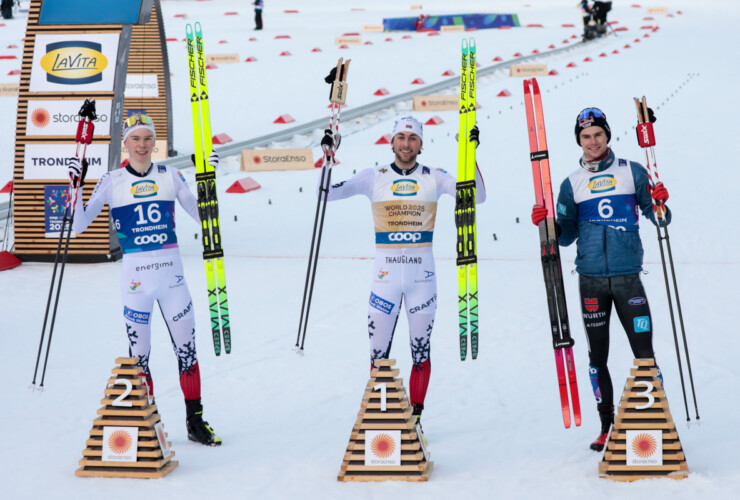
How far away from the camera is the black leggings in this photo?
16.9ft

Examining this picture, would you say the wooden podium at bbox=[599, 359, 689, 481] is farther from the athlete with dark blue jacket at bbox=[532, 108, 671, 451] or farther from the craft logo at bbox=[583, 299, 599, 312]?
the craft logo at bbox=[583, 299, 599, 312]

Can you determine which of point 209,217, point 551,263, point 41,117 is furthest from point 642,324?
point 41,117

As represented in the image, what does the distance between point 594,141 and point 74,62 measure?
747 cm

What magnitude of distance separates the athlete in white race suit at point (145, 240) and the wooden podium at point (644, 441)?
7.82ft

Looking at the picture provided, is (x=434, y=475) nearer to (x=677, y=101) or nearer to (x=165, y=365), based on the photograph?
(x=165, y=365)

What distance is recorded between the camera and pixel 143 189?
5.51 metres

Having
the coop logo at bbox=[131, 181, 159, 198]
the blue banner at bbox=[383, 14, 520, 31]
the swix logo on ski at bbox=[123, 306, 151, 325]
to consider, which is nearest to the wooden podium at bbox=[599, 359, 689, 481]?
the swix logo on ski at bbox=[123, 306, 151, 325]

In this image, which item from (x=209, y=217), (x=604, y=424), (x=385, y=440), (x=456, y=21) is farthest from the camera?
(x=456, y=21)

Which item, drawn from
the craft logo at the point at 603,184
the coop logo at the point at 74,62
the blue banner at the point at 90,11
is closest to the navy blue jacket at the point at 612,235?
the craft logo at the point at 603,184

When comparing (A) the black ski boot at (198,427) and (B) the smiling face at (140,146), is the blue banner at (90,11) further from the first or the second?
(A) the black ski boot at (198,427)

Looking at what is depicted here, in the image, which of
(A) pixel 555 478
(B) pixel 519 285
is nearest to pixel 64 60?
(B) pixel 519 285

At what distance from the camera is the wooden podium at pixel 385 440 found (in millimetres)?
4984

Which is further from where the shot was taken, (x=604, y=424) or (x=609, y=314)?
(x=604, y=424)

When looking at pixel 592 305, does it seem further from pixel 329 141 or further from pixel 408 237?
pixel 329 141
